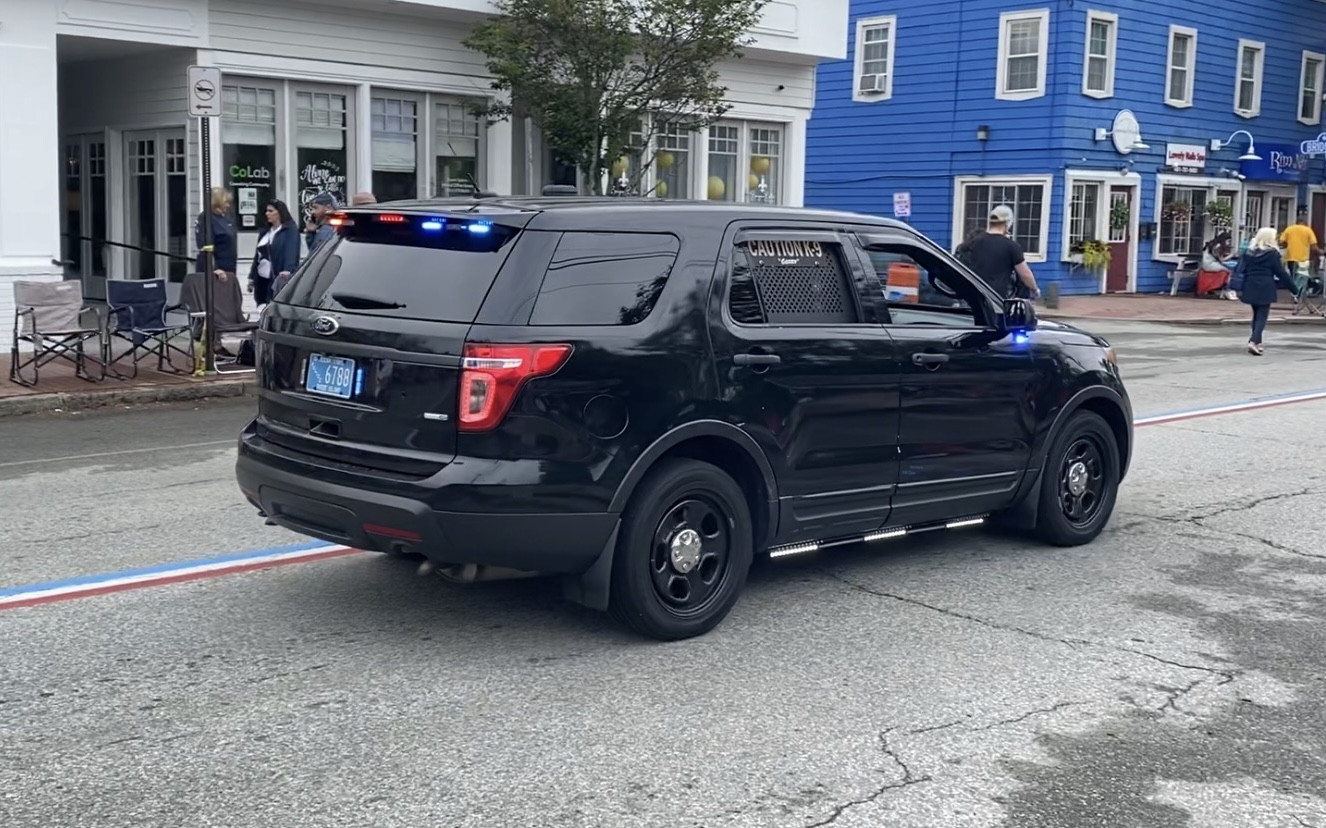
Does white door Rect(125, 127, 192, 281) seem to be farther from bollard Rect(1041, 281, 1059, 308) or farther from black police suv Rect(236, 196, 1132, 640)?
bollard Rect(1041, 281, 1059, 308)

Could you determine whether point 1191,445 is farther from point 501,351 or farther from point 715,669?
point 501,351

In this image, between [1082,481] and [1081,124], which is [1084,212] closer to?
[1081,124]

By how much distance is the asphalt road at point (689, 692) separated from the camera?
13.7 ft

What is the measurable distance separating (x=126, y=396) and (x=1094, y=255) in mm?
21972

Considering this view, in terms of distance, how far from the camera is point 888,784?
4316 millimetres

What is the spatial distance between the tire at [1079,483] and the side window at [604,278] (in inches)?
104

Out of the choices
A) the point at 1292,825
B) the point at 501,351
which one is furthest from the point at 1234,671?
the point at 501,351

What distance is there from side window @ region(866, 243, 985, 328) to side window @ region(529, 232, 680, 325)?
1.43m

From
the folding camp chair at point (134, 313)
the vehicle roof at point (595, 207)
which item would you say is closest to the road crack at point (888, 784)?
the vehicle roof at point (595, 207)

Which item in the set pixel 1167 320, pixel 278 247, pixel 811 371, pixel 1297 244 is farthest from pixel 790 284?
pixel 1297 244

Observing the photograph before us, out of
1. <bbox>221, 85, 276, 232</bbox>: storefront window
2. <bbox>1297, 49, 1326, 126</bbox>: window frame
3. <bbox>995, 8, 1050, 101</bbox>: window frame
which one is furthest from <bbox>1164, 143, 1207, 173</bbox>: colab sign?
<bbox>221, 85, 276, 232</bbox>: storefront window

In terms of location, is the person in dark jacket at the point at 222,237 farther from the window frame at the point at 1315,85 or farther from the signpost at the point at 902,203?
the window frame at the point at 1315,85

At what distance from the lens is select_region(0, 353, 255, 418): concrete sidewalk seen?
12094 millimetres

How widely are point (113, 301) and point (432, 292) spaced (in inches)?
352
